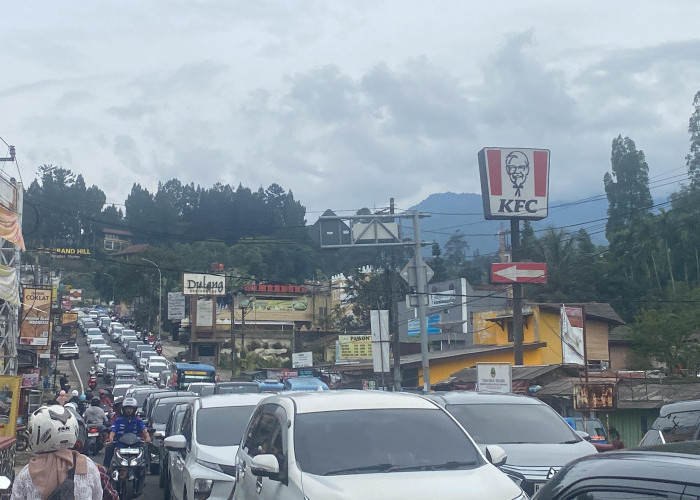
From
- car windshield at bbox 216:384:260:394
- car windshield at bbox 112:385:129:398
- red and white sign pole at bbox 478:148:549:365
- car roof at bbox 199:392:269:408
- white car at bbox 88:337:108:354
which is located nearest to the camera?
car roof at bbox 199:392:269:408

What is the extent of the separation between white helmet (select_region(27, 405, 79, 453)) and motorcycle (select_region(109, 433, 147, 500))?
8.29 m

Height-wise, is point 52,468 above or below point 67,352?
below

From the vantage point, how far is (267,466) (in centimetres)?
706

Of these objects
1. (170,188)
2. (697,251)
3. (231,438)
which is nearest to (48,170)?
(170,188)

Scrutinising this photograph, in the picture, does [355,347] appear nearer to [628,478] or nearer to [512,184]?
[512,184]

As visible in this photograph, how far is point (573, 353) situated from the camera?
39.5 m

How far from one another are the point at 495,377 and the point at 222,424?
16.3 m

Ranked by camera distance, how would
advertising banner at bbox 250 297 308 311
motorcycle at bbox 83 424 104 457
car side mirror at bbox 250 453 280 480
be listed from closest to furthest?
1. car side mirror at bbox 250 453 280 480
2. motorcycle at bbox 83 424 104 457
3. advertising banner at bbox 250 297 308 311

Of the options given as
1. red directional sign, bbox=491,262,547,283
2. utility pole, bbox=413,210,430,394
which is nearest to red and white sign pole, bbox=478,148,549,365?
red directional sign, bbox=491,262,547,283

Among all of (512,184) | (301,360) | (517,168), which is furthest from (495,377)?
(301,360)

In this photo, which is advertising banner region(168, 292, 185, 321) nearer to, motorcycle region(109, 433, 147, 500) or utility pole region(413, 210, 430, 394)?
utility pole region(413, 210, 430, 394)

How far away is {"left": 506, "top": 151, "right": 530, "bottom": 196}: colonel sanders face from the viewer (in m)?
40.1

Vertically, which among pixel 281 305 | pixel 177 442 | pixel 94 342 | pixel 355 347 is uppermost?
pixel 281 305

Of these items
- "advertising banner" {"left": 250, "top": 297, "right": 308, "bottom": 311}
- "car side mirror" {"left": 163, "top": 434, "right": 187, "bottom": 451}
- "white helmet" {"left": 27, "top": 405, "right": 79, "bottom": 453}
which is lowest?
"car side mirror" {"left": 163, "top": 434, "right": 187, "bottom": 451}
